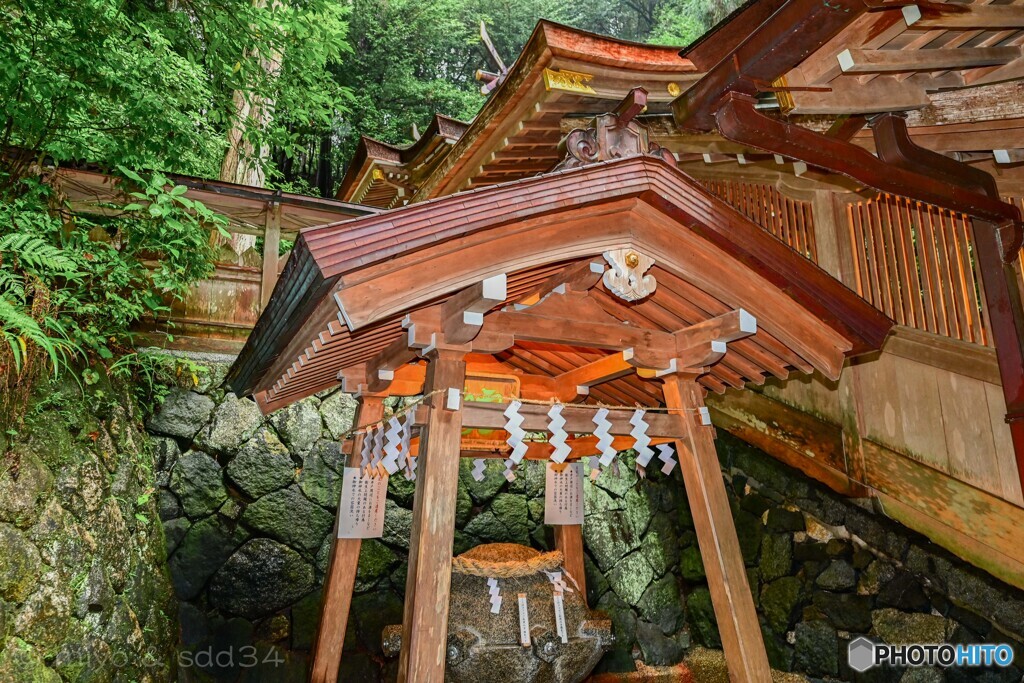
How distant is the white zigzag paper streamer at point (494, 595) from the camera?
19.0 feet

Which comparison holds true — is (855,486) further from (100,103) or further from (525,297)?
(100,103)

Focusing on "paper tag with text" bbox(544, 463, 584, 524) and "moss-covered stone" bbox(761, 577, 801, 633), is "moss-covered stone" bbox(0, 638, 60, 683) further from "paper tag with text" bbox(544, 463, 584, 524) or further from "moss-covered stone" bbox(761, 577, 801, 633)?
"moss-covered stone" bbox(761, 577, 801, 633)

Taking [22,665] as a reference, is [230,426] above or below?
above

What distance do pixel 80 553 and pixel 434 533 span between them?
3.36 meters

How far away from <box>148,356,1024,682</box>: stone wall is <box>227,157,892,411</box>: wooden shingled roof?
2.57 meters

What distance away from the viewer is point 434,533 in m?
3.71

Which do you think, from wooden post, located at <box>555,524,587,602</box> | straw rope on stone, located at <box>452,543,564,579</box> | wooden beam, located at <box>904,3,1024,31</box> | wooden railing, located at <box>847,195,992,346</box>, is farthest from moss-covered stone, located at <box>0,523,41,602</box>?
wooden railing, located at <box>847,195,992,346</box>

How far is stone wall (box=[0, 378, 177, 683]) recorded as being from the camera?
430 centimetres

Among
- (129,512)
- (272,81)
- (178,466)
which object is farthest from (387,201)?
(129,512)

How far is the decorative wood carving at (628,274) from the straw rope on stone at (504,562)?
11.2ft

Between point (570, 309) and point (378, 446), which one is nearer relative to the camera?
point (570, 309)

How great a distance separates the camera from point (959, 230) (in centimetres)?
527

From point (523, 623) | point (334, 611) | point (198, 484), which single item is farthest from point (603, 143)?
point (198, 484)

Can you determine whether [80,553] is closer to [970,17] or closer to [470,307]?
[470,307]
